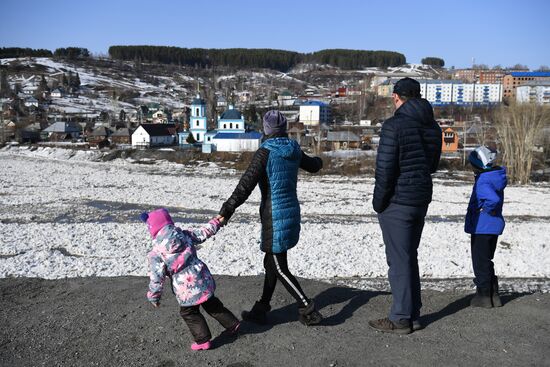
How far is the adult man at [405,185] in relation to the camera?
447 cm

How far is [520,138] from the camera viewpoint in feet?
110

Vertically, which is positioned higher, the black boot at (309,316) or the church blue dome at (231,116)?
the church blue dome at (231,116)

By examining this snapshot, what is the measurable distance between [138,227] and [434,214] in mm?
10783

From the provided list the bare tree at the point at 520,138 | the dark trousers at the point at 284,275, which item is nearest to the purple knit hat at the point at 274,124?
the dark trousers at the point at 284,275

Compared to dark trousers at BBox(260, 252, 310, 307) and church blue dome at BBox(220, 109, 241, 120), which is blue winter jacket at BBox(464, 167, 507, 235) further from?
church blue dome at BBox(220, 109, 241, 120)

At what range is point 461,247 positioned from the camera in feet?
37.6

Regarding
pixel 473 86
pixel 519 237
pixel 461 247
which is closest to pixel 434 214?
pixel 519 237

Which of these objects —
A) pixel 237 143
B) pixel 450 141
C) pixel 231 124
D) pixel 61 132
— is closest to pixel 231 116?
pixel 231 124

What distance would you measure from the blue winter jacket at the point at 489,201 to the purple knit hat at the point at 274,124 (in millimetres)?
2358

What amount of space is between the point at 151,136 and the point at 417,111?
174ft

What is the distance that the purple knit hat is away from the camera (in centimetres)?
493

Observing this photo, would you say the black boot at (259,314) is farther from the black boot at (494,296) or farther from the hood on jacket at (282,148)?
the black boot at (494,296)

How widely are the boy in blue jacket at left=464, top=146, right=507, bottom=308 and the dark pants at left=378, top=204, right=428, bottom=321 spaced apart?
1192 mm

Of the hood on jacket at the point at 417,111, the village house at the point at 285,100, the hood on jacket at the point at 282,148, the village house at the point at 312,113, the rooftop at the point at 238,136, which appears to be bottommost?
the rooftop at the point at 238,136
